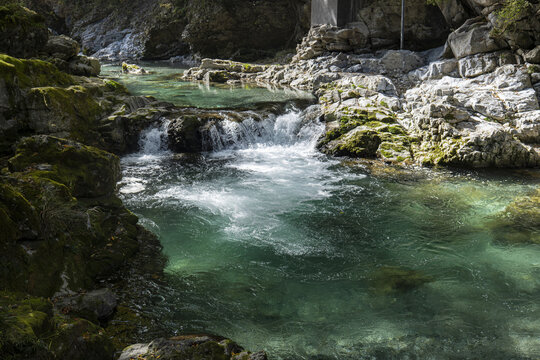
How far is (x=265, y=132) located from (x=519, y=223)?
9.15 m

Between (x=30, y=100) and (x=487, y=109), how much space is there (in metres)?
13.1

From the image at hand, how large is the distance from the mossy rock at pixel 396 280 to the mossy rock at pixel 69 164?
500cm

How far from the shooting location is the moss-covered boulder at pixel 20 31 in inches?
488

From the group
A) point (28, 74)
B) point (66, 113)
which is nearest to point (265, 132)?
point (66, 113)

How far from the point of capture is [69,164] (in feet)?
23.1

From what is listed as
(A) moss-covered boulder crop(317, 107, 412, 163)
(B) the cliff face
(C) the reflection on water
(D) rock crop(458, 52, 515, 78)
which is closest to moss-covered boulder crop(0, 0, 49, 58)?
(C) the reflection on water

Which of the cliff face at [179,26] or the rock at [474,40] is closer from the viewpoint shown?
the rock at [474,40]

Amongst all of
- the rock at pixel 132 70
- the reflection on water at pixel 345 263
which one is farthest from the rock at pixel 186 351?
the rock at pixel 132 70

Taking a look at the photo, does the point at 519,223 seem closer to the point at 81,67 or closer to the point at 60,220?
the point at 60,220

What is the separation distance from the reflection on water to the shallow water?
0.08 feet

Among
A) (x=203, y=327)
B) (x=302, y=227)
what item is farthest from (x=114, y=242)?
(x=302, y=227)

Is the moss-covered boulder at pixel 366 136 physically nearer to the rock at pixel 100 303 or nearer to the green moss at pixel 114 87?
the green moss at pixel 114 87

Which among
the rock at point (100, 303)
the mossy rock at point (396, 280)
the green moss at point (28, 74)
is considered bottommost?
the mossy rock at point (396, 280)

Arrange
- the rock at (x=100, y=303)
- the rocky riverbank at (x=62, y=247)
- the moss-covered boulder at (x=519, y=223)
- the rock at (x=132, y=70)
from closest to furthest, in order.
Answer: the rocky riverbank at (x=62, y=247) → the rock at (x=100, y=303) → the moss-covered boulder at (x=519, y=223) → the rock at (x=132, y=70)
